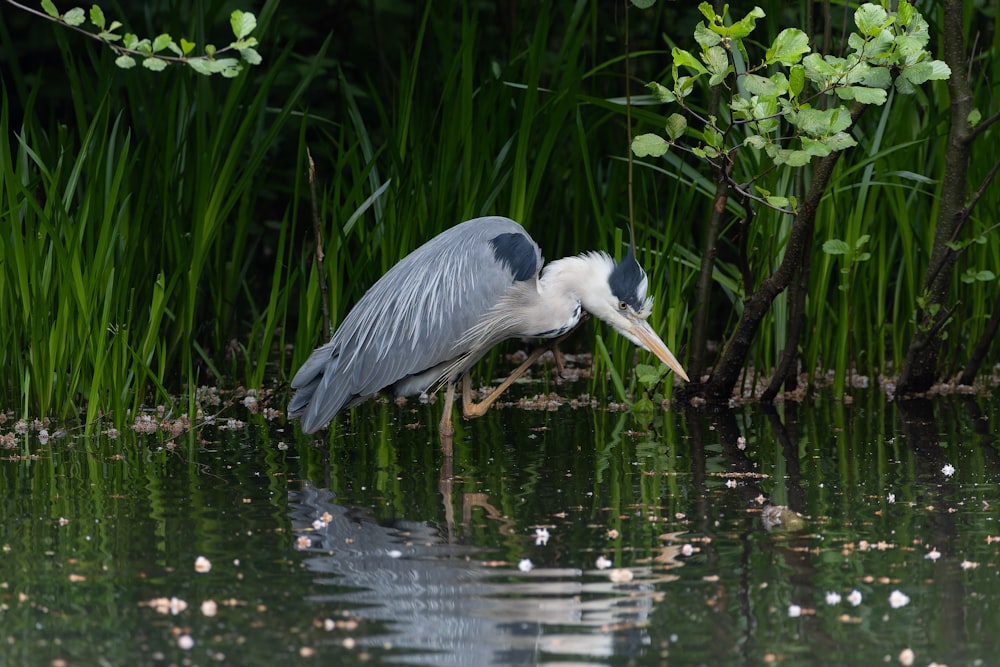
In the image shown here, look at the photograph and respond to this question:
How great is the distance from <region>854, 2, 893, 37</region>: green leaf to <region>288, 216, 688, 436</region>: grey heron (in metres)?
1.48

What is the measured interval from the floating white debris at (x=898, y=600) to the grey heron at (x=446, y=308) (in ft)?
8.10

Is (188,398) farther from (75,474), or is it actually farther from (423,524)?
(423,524)

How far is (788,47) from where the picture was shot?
4.69 metres

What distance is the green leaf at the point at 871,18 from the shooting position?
4.75 m

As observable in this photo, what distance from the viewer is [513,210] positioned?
6.79m

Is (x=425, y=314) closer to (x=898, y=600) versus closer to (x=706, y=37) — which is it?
(x=706, y=37)

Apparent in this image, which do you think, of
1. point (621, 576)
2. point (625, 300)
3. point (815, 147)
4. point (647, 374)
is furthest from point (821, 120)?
point (621, 576)

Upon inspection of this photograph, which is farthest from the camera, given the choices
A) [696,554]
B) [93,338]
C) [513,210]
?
[513,210]

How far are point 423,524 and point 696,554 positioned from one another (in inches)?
35.8

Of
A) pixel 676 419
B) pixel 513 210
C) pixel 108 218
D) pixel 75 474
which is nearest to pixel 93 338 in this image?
pixel 108 218

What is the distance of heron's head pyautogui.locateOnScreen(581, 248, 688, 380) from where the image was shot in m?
5.88

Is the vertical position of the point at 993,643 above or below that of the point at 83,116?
below

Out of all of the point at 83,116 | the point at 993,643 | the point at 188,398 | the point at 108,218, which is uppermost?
the point at 83,116

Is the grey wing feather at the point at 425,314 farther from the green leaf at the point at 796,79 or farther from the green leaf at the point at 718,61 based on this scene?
the green leaf at the point at 796,79
